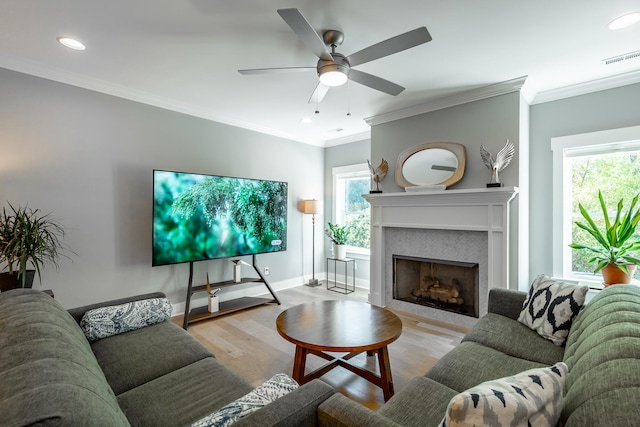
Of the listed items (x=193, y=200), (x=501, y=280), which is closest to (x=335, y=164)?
(x=193, y=200)

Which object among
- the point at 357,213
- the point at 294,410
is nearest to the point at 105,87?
the point at 294,410

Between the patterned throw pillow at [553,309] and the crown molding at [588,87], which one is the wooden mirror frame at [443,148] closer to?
the crown molding at [588,87]

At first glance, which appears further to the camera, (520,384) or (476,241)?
(476,241)

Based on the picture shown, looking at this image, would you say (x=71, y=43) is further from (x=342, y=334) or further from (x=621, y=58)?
(x=621, y=58)

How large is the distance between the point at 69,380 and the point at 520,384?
1.29 m

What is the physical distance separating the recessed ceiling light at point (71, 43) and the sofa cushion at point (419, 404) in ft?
10.8

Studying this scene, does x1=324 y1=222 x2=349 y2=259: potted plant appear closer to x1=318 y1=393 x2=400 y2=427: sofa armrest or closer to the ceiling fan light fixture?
the ceiling fan light fixture

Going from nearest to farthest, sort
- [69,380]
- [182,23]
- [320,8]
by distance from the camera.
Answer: [69,380], [320,8], [182,23]

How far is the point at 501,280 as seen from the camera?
311 centimetres

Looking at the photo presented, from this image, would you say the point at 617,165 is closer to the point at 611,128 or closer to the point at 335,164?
the point at 611,128

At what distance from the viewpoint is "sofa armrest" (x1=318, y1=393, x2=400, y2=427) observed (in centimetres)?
98

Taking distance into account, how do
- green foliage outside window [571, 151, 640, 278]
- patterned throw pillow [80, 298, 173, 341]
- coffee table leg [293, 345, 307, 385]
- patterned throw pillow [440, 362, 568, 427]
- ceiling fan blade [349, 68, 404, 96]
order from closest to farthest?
patterned throw pillow [440, 362, 568, 427]
patterned throw pillow [80, 298, 173, 341]
coffee table leg [293, 345, 307, 385]
ceiling fan blade [349, 68, 404, 96]
green foliage outside window [571, 151, 640, 278]

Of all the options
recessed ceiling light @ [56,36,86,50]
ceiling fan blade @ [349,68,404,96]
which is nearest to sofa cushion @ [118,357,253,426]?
ceiling fan blade @ [349,68,404,96]

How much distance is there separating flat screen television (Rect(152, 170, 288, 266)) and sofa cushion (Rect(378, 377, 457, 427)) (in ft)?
9.24
